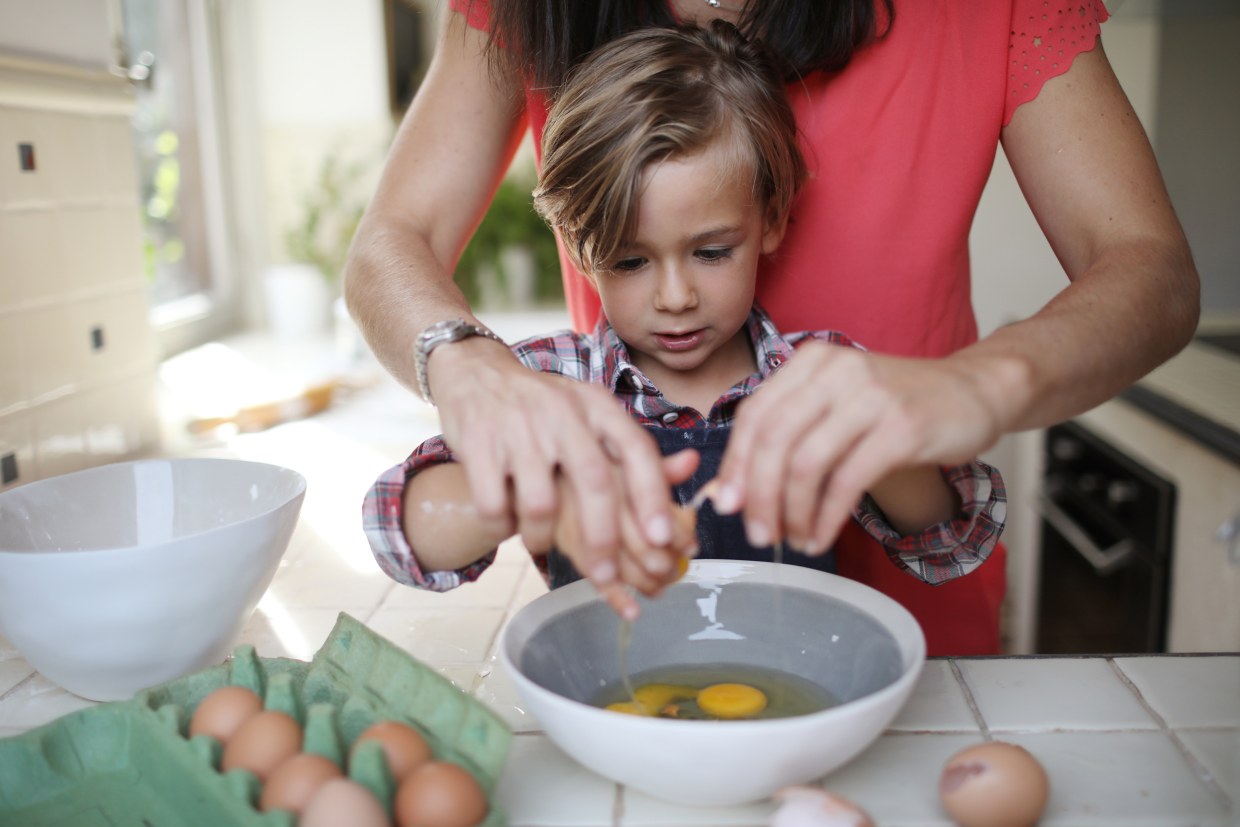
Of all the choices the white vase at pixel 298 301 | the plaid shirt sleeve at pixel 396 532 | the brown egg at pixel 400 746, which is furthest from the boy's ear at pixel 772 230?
the white vase at pixel 298 301

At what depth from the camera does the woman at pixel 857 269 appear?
26.8 inches

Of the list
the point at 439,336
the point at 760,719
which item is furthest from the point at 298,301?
the point at 760,719

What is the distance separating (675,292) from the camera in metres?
1.03

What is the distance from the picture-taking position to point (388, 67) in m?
3.50

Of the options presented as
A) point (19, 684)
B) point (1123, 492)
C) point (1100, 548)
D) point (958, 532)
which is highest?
point (958, 532)

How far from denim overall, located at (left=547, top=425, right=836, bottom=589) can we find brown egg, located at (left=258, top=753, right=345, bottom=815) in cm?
42

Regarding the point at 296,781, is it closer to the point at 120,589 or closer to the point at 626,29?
the point at 120,589

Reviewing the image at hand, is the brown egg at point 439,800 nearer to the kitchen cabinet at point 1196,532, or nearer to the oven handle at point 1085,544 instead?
the kitchen cabinet at point 1196,532

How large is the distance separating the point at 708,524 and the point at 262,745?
0.53m

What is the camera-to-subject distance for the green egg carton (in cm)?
68

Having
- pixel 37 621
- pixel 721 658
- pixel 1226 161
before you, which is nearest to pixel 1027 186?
pixel 721 658

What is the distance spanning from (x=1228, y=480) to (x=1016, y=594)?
1159 millimetres

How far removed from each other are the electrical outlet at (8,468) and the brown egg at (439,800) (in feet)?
2.98

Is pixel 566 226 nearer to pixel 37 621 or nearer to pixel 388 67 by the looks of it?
pixel 37 621
